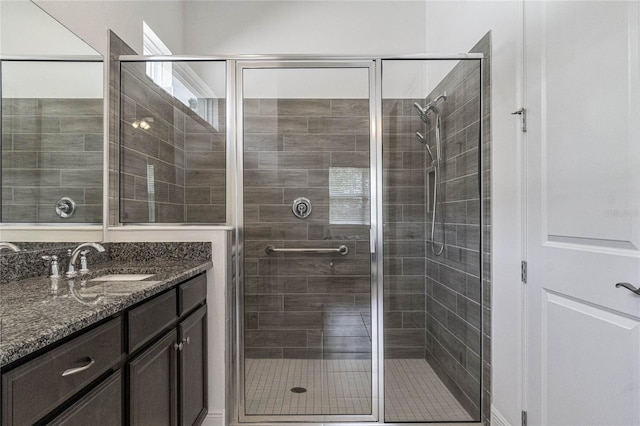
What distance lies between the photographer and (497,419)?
2.10 metres

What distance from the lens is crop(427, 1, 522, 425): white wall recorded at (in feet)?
6.20

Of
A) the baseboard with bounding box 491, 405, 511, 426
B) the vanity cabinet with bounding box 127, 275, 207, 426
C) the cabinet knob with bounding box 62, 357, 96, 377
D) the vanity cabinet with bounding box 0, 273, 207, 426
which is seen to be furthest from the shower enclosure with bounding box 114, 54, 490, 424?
the cabinet knob with bounding box 62, 357, 96, 377

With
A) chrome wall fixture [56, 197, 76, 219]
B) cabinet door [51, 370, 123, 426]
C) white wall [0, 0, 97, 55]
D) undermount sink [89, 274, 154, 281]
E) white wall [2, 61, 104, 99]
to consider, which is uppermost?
white wall [0, 0, 97, 55]

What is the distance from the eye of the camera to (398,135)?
2.38 m

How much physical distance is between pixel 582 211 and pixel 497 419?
1309 millimetres

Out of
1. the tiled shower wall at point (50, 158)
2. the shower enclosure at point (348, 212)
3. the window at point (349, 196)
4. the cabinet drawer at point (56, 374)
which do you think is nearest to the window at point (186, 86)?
the shower enclosure at point (348, 212)

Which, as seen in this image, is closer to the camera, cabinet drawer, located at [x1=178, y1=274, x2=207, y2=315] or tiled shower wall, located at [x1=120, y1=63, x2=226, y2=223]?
cabinet drawer, located at [x1=178, y1=274, x2=207, y2=315]

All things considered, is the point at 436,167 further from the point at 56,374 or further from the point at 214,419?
the point at 56,374

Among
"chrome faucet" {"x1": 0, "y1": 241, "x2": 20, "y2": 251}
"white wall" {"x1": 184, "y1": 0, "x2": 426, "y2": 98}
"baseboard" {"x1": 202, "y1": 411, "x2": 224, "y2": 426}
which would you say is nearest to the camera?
"chrome faucet" {"x1": 0, "y1": 241, "x2": 20, "y2": 251}

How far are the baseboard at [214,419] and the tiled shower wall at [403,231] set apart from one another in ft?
3.40

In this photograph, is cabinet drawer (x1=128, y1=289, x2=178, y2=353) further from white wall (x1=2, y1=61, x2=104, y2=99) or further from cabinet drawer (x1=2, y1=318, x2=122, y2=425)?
white wall (x1=2, y1=61, x2=104, y2=99)

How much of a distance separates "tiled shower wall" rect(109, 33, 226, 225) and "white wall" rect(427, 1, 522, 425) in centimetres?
160

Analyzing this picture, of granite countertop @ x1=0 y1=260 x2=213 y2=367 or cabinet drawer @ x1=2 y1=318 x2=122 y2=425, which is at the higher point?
granite countertop @ x1=0 y1=260 x2=213 y2=367

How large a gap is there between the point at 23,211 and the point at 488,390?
252cm
